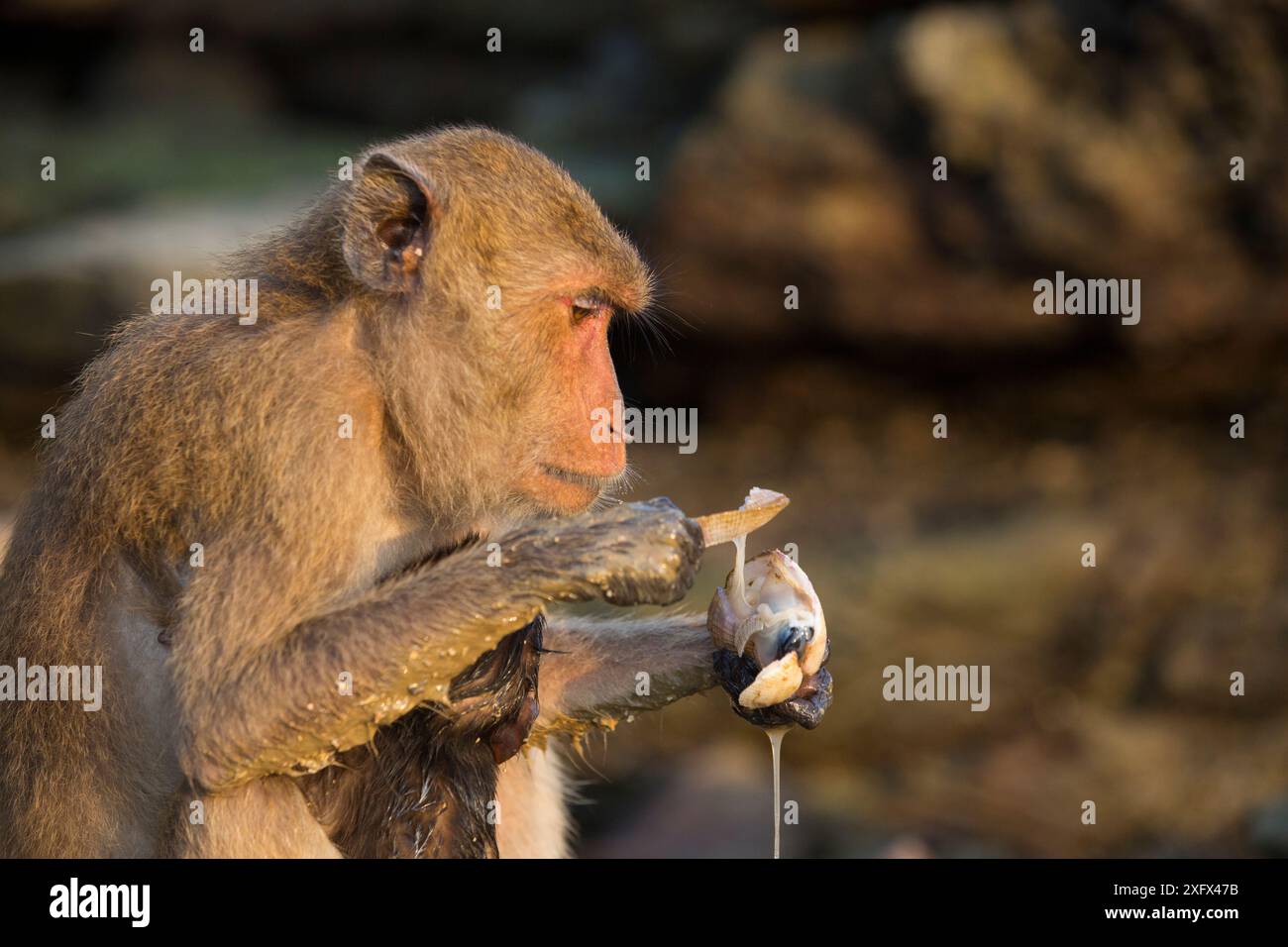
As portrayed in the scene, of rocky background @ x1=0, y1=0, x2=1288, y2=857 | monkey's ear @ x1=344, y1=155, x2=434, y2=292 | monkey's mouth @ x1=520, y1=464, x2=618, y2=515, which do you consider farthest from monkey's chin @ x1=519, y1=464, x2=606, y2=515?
rocky background @ x1=0, y1=0, x2=1288, y2=857

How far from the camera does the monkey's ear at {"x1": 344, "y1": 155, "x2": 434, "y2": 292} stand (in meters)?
4.70

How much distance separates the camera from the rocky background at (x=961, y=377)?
10883 mm

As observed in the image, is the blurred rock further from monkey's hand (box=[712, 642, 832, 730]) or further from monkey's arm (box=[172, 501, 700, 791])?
monkey's arm (box=[172, 501, 700, 791])

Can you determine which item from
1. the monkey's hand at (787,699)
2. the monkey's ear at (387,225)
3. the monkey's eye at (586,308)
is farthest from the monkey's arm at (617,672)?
the monkey's ear at (387,225)

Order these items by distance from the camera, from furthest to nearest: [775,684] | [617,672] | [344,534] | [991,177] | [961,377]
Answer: [961,377] → [991,177] → [617,672] → [775,684] → [344,534]

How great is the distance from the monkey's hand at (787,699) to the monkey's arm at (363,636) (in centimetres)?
66

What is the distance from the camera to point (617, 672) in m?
5.46

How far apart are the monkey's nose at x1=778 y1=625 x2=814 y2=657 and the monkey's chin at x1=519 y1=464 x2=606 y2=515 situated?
2.52 feet

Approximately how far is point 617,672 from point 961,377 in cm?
796

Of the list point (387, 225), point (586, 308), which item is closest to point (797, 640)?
point (586, 308)

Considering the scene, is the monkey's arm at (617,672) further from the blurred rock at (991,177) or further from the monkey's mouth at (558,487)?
the blurred rock at (991,177)

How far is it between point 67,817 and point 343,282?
1.81m

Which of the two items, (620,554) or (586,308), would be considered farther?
(586,308)

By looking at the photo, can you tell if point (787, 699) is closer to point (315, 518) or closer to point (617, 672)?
point (617, 672)
